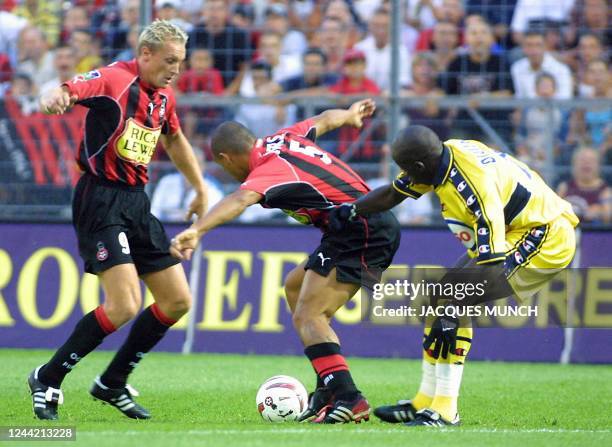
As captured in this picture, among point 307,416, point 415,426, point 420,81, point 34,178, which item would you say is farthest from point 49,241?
point 415,426

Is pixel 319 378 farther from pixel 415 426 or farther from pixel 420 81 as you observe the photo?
pixel 420 81

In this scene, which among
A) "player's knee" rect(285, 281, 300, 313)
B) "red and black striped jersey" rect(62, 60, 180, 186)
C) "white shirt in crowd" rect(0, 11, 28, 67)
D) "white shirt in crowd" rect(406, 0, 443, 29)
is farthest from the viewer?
"white shirt in crowd" rect(406, 0, 443, 29)

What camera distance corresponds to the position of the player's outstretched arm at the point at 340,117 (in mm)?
8102

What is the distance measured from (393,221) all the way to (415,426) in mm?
1428

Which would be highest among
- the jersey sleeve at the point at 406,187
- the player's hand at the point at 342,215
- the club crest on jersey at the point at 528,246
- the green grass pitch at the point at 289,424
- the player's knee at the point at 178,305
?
the jersey sleeve at the point at 406,187

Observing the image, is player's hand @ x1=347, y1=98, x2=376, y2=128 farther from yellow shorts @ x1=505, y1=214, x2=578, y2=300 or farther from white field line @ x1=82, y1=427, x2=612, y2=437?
white field line @ x1=82, y1=427, x2=612, y2=437

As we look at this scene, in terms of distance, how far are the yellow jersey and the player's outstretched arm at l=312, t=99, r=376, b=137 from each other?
1.06m

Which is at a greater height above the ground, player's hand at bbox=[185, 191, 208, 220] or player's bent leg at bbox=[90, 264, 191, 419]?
player's hand at bbox=[185, 191, 208, 220]

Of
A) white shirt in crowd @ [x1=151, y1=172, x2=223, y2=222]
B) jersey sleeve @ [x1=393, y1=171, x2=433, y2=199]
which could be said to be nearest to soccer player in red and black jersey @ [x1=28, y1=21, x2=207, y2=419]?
jersey sleeve @ [x1=393, y1=171, x2=433, y2=199]

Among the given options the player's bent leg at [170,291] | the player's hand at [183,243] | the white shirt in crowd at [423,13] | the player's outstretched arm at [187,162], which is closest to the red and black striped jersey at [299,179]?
the player's hand at [183,243]

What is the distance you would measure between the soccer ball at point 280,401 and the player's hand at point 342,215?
1.09 metres

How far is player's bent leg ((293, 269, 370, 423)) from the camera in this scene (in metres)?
7.01

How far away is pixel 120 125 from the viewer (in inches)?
296

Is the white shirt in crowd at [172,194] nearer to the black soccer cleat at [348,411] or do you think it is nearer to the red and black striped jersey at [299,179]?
the red and black striped jersey at [299,179]
